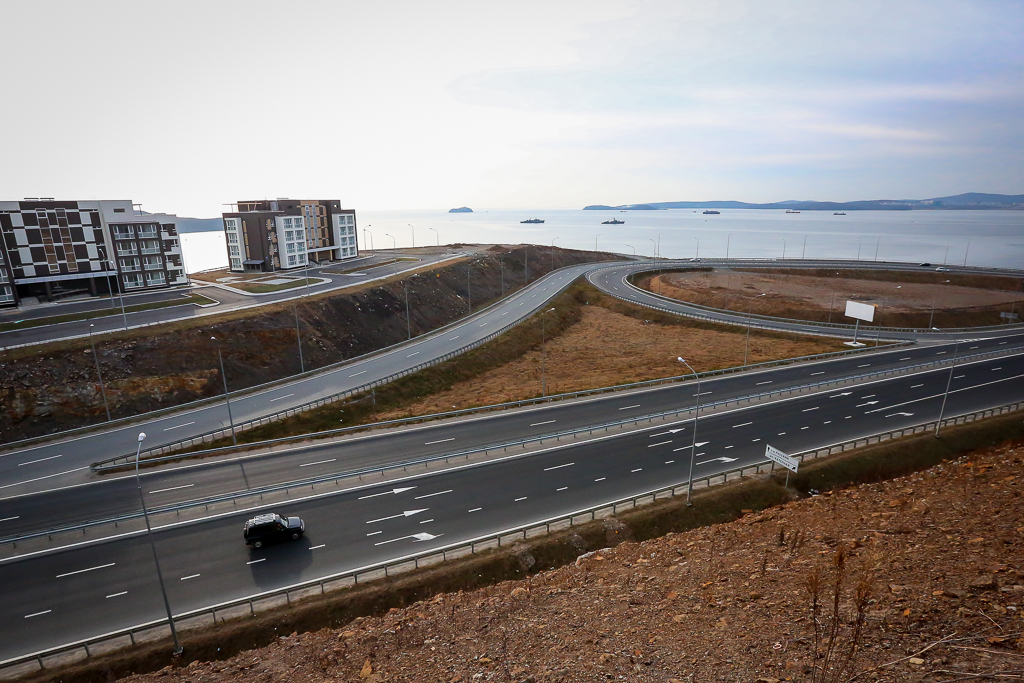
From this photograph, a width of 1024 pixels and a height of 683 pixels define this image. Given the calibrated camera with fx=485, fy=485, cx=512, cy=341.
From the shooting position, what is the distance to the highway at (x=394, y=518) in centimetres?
2272

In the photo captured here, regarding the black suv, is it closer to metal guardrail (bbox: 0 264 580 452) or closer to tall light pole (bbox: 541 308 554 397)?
metal guardrail (bbox: 0 264 580 452)

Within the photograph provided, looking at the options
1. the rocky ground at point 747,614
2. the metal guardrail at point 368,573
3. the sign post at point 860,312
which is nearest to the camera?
the rocky ground at point 747,614

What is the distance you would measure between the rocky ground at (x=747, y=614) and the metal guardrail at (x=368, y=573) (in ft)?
8.00

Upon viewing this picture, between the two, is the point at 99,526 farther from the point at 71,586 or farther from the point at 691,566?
the point at 691,566

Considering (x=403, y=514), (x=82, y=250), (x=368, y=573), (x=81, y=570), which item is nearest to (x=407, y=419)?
(x=403, y=514)

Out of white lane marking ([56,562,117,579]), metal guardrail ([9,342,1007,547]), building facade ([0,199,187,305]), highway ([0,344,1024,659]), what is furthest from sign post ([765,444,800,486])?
building facade ([0,199,187,305])

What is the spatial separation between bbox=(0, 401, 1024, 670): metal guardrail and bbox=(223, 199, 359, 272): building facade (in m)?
68.2

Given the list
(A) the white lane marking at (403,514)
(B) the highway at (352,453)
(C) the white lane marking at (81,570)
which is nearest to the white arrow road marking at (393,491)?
(A) the white lane marking at (403,514)

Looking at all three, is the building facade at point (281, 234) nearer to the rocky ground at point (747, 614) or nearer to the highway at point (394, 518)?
the highway at point (394, 518)

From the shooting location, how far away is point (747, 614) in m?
16.5

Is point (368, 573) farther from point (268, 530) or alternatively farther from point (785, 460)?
point (785, 460)

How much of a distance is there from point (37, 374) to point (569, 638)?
5444cm

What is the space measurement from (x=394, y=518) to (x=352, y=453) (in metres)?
9.13

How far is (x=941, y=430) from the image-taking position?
1468 inches
